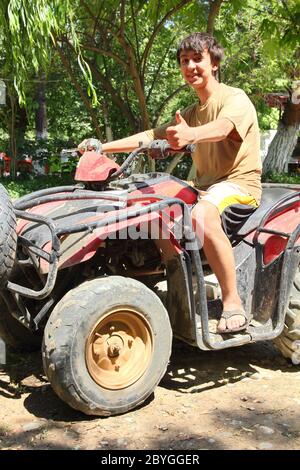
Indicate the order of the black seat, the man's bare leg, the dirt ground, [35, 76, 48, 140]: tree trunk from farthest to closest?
[35, 76, 48, 140]: tree trunk < the black seat < the man's bare leg < the dirt ground

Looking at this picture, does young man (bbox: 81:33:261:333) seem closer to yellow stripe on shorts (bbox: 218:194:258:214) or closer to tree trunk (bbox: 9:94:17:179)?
yellow stripe on shorts (bbox: 218:194:258:214)

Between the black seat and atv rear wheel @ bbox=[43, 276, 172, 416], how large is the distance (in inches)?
35.8

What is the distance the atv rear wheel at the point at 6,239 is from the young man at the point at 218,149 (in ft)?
3.28

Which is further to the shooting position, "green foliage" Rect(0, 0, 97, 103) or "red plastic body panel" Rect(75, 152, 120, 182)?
"green foliage" Rect(0, 0, 97, 103)

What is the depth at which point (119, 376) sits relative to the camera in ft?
11.2

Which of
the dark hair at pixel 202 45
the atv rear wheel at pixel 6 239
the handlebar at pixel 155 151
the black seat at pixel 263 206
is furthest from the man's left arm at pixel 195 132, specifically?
the atv rear wheel at pixel 6 239

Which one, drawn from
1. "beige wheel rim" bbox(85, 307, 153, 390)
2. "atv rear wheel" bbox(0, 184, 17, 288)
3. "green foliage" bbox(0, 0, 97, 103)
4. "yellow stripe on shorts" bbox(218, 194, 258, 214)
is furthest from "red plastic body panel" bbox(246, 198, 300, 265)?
"green foliage" bbox(0, 0, 97, 103)

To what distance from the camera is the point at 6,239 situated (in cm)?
312

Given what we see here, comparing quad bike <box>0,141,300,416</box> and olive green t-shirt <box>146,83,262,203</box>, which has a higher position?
olive green t-shirt <box>146,83,262,203</box>

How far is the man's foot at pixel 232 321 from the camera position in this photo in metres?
3.65

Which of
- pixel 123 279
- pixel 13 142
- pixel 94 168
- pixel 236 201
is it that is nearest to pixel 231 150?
pixel 236 201

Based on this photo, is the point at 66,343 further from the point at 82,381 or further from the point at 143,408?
the point at 143,408

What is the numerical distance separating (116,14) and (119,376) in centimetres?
994

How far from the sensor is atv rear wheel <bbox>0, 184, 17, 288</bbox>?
311 centimetres
